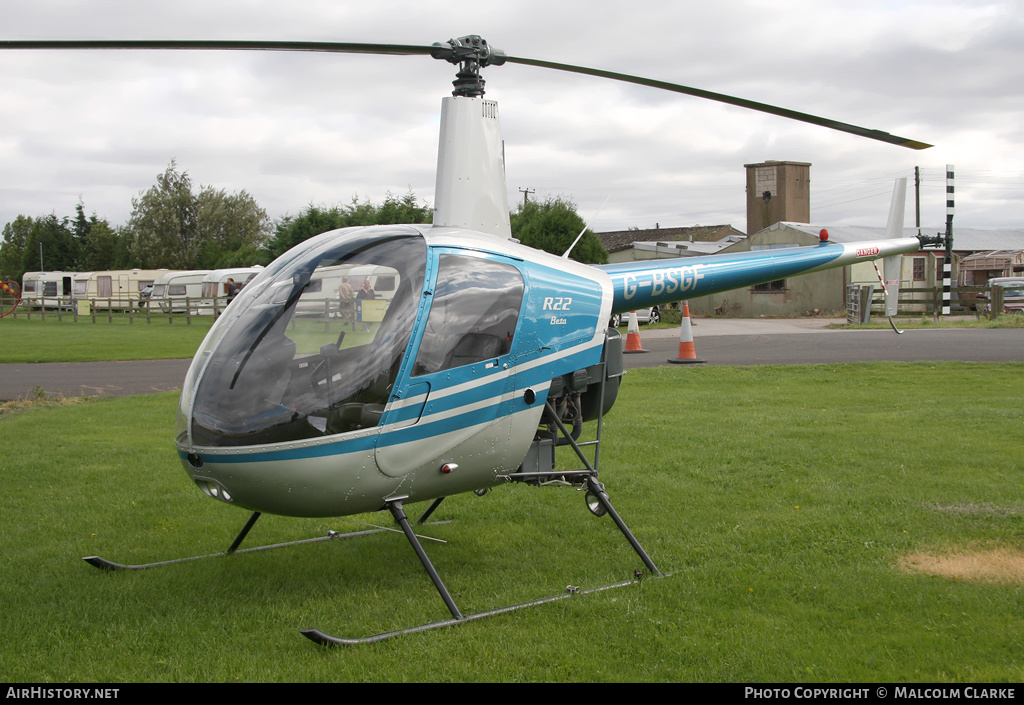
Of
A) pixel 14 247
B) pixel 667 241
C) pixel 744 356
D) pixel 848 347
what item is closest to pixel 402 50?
pixel 744 356

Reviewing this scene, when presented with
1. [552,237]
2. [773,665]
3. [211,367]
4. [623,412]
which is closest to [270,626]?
[211,367]

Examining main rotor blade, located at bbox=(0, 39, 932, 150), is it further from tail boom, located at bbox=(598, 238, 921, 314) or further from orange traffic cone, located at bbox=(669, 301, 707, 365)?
orange traffic cone, located at bbox=(669, 301, 707, 365)

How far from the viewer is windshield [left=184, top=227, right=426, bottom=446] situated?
406 cm

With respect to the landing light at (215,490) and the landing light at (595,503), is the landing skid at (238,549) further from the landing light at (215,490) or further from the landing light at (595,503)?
the landing light at (595,503)

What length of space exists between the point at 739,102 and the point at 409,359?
2993 mm

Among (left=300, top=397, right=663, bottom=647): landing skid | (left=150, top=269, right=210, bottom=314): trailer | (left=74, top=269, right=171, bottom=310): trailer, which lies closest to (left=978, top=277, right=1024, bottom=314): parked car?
(left=300, top=397, right=663, bottom=647): landing skid

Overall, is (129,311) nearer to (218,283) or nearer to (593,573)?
(218,283)

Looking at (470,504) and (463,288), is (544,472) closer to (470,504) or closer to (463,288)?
(463,288)

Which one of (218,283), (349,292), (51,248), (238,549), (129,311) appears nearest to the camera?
(349,292)

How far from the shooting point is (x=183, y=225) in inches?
2438

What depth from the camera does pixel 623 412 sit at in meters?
10.2

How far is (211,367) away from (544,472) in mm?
2098

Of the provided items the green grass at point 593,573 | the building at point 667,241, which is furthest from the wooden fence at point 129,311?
the green grass at point 593,573
